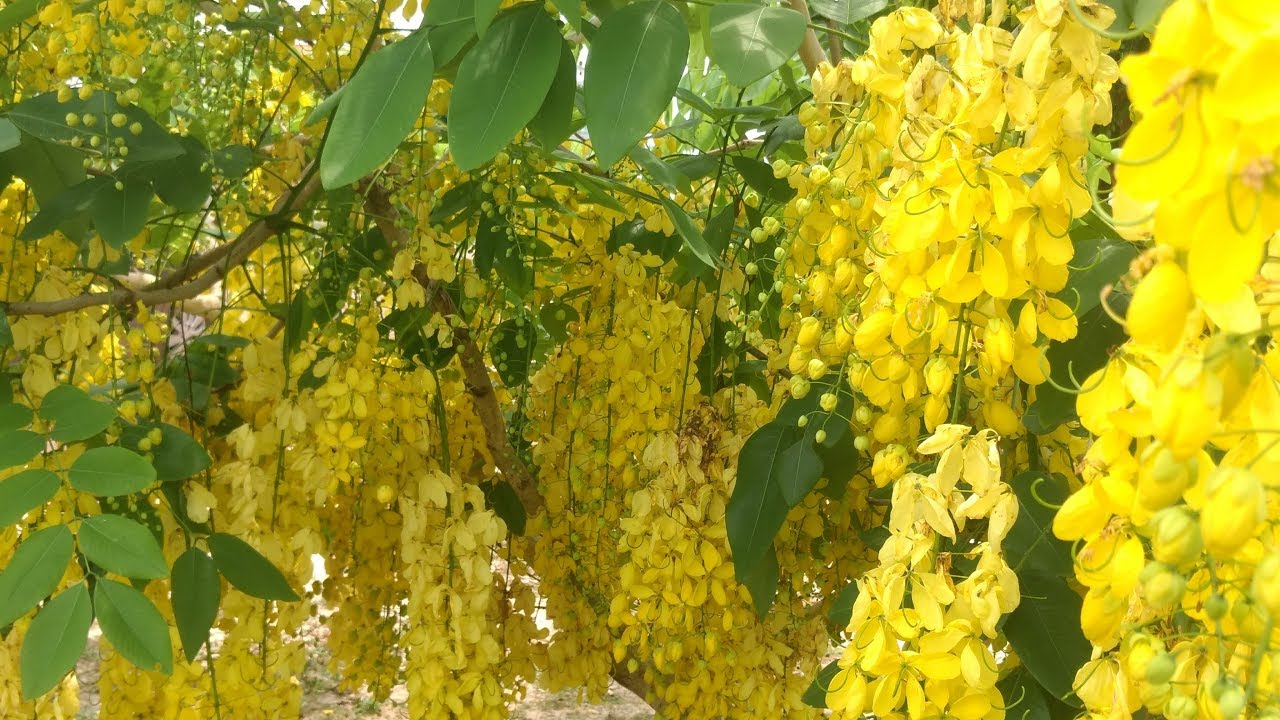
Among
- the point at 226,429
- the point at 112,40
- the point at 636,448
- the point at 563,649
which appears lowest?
the point at 563,649

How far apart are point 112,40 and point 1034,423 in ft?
4.07

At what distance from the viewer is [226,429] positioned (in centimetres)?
164

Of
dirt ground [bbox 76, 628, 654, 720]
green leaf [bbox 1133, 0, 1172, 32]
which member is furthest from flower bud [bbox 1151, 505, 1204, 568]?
dirt ground [bbox 76, 628, 654, 720]

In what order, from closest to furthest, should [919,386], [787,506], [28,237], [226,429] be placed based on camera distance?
[919,386] < [787,506] < [28,237] < [226,429]

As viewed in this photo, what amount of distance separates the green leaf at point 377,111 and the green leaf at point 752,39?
0.88 feet

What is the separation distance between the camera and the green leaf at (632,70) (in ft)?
2.83

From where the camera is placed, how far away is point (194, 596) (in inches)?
48.1

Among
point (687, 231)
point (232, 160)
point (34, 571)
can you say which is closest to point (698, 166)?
point (687, 231)

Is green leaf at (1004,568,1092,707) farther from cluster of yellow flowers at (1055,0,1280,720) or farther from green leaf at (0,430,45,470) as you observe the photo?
green leaf at (0,430,45,470)

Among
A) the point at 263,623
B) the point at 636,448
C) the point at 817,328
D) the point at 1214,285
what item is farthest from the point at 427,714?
the point at 1214,285

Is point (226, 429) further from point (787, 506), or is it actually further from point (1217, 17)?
point (1217, 17)

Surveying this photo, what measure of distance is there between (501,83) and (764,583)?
697 mm

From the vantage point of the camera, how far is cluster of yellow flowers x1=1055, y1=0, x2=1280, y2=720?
35cm

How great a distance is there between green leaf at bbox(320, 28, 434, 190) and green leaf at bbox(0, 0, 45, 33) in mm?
573
